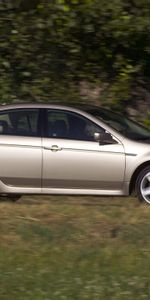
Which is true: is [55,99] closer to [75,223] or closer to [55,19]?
[55,19]

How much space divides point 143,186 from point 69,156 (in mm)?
1054

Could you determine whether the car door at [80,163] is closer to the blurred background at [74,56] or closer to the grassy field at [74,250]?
the grassy field at [74,250]

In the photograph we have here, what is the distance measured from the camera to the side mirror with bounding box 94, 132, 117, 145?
10.2m

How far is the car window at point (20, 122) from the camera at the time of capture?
10492 mm

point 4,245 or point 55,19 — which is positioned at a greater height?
point 55,19

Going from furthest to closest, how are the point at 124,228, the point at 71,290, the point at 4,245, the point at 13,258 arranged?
the point at 124,228 → the point at 4,245 → the point at 13,258 → the point at 71,290

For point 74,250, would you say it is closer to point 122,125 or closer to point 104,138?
point 104,138

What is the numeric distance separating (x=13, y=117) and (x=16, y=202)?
1166 millimetres

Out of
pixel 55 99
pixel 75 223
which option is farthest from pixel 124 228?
pixel 55 99

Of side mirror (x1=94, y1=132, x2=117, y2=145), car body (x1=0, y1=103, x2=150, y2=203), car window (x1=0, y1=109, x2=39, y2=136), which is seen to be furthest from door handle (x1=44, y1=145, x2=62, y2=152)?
side mirror (x1=94, y1=132, x2=117, y2=145)

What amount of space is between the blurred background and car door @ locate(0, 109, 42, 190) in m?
3.77

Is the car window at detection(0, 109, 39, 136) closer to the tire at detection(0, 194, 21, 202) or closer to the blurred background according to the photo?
the tire at detection(0, 194, 21, 202)

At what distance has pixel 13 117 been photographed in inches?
418

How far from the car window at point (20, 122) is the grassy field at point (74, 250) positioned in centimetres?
97
